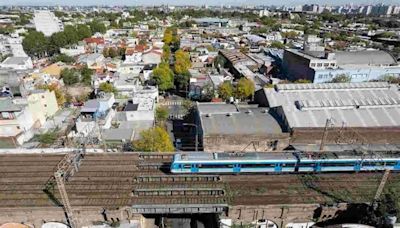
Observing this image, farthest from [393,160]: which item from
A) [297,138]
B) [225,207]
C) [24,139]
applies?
[24,139]

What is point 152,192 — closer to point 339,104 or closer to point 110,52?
point 339,104

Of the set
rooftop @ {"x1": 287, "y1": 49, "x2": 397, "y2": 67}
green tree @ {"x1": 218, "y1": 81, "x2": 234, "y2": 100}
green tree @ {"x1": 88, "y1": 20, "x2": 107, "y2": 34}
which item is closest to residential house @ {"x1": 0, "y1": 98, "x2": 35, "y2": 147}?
green tree @ {"x1": 218, "y1": 81, "x2": 234, "y2": 100}

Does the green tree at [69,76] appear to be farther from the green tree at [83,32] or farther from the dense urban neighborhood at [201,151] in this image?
the green tree at [83,32]

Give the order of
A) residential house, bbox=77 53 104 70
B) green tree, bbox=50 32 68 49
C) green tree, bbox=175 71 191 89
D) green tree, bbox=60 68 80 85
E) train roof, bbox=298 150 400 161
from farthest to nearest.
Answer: green tree, bbox=50 32 68 49, residential house, bbox=77 53 104 70, green tree, bbox=60 68 80 85, green tree, bbox=175 71 191 89, train roof, bbox=298 150 400 161

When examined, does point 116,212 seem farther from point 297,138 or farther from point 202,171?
point 297,138

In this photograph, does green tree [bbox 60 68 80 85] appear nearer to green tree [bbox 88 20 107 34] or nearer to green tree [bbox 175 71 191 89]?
green tree [bbox 175 71 191 89]

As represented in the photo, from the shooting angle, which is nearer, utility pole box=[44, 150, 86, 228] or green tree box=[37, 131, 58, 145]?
utility pole box=[44, 150, 86, 228]
